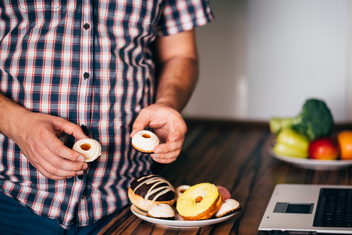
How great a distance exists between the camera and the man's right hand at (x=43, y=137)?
1.08 meters

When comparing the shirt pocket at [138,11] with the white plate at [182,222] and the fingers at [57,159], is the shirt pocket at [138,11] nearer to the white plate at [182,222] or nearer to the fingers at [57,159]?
the fingers at [57,159]

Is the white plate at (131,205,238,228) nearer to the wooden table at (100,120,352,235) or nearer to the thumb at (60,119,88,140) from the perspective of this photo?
the wooden table at (100,120,352,235)

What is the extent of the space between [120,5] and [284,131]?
0.81 meters

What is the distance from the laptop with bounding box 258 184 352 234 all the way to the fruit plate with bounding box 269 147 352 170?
0.68ft

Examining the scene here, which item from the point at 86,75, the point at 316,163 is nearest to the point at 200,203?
the point at 86,75

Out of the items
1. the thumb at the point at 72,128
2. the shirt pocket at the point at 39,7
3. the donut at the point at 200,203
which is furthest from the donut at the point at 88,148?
the shirt pocket at the point at 39,7

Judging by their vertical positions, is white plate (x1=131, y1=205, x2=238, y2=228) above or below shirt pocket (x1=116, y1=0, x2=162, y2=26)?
below

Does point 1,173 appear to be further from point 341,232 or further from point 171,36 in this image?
point 341,232

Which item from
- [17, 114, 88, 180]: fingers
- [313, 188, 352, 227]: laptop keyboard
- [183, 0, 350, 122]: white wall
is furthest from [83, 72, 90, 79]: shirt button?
[183, 0, 350, 122]: white wall

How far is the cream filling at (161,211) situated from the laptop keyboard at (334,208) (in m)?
0.34

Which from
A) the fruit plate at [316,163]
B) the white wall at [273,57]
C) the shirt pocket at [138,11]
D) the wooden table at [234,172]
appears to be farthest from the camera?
the white wall at [273,57]

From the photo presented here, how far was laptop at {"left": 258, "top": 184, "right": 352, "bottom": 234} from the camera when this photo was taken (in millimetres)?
1104

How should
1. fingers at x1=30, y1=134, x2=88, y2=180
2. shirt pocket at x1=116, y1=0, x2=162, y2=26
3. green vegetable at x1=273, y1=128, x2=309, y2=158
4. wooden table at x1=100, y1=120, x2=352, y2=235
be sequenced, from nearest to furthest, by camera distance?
fingers at x1=30, y1=134, x2=88, y2=180, wooden table at x1=100, y1=120, x2=352, y2=235, shirt pocket at x1=116, y1=0, x2=162, y2=26, green vegetable at x1=273, y1=128, x2=309, y2=158

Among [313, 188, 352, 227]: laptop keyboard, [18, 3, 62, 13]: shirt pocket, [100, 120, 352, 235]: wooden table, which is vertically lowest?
[100, 120, 352, 235]: wooden table
